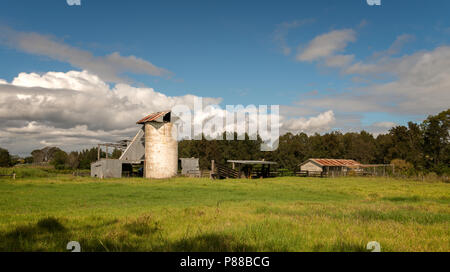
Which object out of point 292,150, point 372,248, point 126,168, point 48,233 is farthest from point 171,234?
point 292,150

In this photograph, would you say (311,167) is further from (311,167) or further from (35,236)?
(35,236)

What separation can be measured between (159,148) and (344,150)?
70.3 m

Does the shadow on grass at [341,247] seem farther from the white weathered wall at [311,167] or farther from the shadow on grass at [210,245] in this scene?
the white weathered wall at [311,167]

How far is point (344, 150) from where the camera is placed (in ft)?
299

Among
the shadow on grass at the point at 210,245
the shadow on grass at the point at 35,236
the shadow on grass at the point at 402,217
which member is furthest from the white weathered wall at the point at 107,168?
the shadow on grass at the point at 210,245

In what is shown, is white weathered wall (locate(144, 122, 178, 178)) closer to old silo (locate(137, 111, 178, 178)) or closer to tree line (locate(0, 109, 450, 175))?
old silo (locate(137, 111, 178, 178))

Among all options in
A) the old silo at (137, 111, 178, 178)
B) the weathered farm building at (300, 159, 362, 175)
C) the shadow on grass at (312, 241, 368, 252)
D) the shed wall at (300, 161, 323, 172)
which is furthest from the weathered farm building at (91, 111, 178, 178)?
the shed wall at (300, 161, 323, 172)

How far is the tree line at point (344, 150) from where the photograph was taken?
5569 centimetres

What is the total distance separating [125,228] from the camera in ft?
23.7

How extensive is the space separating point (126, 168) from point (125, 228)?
4167 centimetres

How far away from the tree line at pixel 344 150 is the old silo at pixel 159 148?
39939mm

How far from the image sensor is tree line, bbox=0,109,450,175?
183ft

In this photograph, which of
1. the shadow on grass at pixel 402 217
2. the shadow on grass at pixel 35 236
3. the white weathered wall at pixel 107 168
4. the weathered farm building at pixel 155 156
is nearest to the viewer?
the shadow on grass at pixel 35 236
